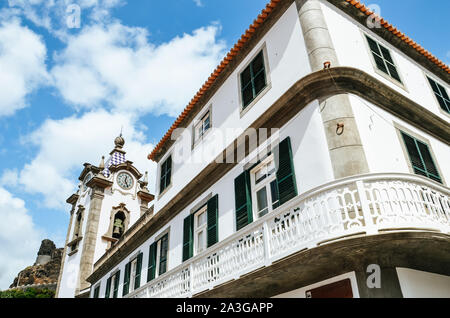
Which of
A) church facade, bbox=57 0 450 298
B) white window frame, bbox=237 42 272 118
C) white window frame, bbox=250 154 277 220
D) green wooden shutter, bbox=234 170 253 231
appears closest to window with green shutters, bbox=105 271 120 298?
church facade, bbox=57 0 450 298

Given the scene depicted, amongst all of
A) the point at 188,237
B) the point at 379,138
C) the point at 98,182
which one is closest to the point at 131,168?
the point at 98,182

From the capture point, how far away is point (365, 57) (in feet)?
31.8

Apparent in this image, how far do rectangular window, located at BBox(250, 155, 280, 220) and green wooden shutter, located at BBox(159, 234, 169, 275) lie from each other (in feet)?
16.7

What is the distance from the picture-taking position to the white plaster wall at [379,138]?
292 inches

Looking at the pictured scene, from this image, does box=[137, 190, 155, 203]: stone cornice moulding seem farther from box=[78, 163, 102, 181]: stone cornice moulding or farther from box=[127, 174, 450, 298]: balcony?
box=[127, 174, 450, 298]: balcony

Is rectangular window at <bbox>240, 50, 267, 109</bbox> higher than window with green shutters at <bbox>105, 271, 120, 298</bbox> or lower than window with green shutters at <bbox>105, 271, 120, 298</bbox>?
higher

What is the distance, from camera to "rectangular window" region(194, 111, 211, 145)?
12.7 m

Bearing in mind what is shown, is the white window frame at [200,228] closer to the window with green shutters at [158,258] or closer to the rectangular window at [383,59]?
A: the window with green shutters at [158,258]

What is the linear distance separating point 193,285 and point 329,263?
377 centimetres

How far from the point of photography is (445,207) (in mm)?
6371

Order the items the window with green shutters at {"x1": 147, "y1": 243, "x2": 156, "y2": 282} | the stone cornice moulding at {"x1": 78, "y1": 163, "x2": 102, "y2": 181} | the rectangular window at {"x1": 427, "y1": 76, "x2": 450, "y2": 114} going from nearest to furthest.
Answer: the rectangular window at {"x1": 427, "y1": 76, "x2": 450, "y2": 114}
the window with green shutters at {"x1": 147, "y1": 243, "x2": 156, "y2": 282}
the stone cornice moulding at {"x1": 78, "y1": 163, "x2": 102, "y2": 181}

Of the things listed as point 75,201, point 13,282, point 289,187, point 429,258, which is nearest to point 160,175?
point 289,187

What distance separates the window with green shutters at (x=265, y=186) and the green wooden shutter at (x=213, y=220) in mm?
1006

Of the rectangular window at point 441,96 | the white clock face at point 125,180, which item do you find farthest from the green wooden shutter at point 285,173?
the white clock face at point 125,180
